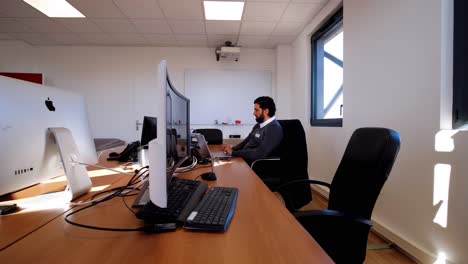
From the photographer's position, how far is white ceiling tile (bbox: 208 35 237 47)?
4.36m

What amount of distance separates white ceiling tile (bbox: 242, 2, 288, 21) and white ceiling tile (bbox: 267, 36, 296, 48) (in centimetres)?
81

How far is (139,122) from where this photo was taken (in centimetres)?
498

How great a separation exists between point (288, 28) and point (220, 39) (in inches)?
51.2

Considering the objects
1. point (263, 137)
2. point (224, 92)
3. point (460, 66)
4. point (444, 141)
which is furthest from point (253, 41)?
point (444, 141)

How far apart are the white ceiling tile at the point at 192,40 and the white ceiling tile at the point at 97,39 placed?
4.32 ft

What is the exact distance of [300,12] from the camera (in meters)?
3.47

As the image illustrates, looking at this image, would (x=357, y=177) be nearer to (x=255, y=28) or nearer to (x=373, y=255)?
(x=373, y=255)

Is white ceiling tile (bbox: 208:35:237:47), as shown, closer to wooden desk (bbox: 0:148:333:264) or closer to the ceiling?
the ceiling

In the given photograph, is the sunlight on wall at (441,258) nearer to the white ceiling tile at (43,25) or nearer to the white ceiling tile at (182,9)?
the white ceiling tile at (182,9)

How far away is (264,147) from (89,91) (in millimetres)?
4340

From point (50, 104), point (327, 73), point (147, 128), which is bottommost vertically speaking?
point (147, 128)

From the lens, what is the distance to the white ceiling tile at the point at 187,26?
3760 millimetres

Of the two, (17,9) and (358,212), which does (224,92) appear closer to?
(17,9)

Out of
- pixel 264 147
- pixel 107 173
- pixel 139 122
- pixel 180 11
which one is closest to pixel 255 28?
pixel 180 11
